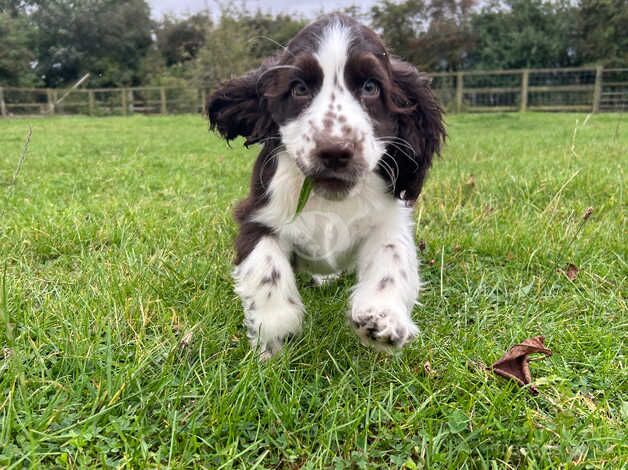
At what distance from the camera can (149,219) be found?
356 centimetres

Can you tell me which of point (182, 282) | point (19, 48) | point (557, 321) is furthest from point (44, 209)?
point (557, 321)

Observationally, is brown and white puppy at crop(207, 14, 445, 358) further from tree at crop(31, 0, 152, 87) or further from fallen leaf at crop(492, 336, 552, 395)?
tree at crop(31, 0, 152, 87)

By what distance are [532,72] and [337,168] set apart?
22547 millimetres

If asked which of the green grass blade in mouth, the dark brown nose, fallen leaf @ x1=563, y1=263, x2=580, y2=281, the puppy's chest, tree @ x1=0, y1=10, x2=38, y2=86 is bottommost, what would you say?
fallen leaf @ x1=563, y1=263, x2=580, y2=281

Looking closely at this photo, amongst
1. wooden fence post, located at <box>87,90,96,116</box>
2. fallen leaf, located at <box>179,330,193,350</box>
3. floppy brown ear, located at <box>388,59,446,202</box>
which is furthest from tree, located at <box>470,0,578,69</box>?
fallen leaf, located at <box>179,330,193,350</box>

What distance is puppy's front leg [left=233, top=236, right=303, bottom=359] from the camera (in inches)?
80.0

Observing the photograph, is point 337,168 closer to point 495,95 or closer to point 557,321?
point 557,321

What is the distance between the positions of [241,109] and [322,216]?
0.62m

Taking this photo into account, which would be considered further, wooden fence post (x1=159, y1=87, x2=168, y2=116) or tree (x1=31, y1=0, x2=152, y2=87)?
wooden fence post (x1=159, y1=87, x2=168, y2=116)

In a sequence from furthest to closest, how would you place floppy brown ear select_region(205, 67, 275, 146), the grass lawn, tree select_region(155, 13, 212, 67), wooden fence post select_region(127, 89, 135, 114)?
1. tree select_region(155, 13, 212, 67)
2. wooden fence post select_region(127, 89, 135, 114)
3. floppy brown ear select_region(205, 67, 275, 146)
4. the grass lawn

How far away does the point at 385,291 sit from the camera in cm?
207

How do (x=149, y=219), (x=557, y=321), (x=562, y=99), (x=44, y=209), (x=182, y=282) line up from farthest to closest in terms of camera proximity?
(x=562, y=99)
(x=44, y=209)
(x=149, y=219)
(x=182, y=282)
(x=557, y=321)

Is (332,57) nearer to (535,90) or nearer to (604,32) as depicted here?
(535,90)

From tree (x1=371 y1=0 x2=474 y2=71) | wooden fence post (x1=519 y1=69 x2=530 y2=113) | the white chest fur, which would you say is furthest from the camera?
tree (x1=371 y1=0 x2=474 y2=71)
